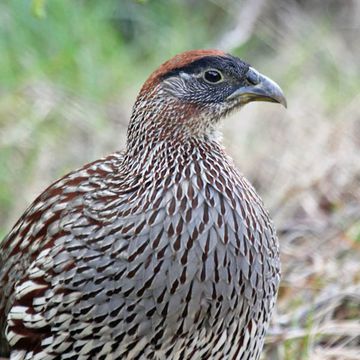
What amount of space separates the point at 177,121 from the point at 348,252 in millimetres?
1901

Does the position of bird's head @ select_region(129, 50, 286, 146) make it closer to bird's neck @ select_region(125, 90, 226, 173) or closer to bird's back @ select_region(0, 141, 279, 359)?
bird's neck @ select_region(125, 90, 226, 173)

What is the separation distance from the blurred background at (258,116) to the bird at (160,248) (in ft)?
3.22

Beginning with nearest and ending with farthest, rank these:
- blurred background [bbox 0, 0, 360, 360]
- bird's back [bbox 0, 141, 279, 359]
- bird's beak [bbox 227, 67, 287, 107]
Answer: bird's back [bbox 0, 141, 279, 359]
bird's beak [bbox 227, 67, 287, 107]
blurred background [bbox 0, 0, 360, 360]

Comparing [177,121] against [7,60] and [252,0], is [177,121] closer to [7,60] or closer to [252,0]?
[7,60]

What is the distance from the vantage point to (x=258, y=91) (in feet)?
14.5

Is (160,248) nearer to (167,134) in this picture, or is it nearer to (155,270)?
(155,270)

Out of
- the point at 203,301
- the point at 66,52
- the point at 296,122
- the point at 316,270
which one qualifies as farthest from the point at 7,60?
the point at 203,301

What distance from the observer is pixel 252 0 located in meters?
9.24

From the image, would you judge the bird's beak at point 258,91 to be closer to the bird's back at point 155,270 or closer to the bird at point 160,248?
the bird at point 160,248

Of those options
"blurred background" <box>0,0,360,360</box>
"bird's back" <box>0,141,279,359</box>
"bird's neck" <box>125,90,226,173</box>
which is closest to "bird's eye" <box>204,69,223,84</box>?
"bird's neck" <box>125,90,226,173</box>

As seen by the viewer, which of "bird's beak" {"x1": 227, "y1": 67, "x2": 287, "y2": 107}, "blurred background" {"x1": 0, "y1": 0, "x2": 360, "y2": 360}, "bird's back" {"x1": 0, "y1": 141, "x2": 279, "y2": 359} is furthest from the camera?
"blurred background" {"x1": 0, "y1": 0, "x2": 360, "y2": 360}

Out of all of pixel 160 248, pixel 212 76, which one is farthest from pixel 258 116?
pixel 160 248

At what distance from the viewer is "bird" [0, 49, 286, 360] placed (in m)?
4.15

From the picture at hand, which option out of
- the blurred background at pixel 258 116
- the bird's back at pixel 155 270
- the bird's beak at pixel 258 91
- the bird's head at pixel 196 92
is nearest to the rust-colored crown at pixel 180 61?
the bird's head at pixel 196 92
